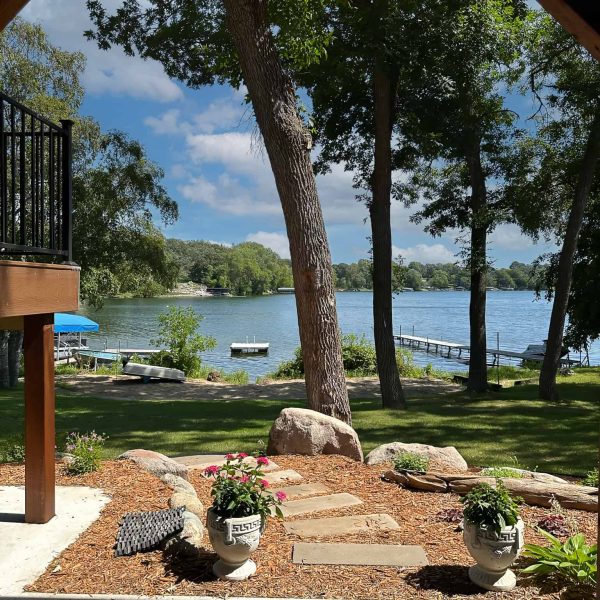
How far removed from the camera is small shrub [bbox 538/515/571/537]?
473 cm

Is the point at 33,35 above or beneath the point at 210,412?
above

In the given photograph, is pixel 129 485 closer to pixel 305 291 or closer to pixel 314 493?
pixel 314 493

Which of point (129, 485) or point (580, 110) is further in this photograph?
point (580, 110)

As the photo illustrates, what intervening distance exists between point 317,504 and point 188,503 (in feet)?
3.62

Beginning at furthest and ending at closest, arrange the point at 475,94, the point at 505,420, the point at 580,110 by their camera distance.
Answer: the point at 580,110
the point at 475,94
the point at 505,420

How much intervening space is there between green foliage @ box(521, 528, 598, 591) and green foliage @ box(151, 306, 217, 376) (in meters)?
20.6

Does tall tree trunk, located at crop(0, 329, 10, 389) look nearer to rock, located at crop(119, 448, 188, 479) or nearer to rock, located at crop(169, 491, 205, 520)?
rock, located at crop(119, 448, 188, 479)

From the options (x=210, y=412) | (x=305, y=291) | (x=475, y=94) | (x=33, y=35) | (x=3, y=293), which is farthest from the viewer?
(x=33, y=35)

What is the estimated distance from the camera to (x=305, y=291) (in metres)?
8.30

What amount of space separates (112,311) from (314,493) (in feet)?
226

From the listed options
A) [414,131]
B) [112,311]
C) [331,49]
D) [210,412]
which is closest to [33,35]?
[331,49]

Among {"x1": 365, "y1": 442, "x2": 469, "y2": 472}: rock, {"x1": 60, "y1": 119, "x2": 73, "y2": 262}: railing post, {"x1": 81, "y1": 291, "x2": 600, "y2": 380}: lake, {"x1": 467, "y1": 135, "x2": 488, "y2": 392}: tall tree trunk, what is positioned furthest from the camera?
{"x1": 81, "y1": 291, "x2": 600, "y2": 380}: lake

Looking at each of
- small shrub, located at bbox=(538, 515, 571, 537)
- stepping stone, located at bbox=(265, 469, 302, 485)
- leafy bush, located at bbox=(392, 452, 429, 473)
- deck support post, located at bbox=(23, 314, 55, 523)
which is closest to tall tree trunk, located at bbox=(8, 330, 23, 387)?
stepping stone, located at bbox=(265, 469, 302, 485)

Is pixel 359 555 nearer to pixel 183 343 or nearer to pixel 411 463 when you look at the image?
pixel 411 463
